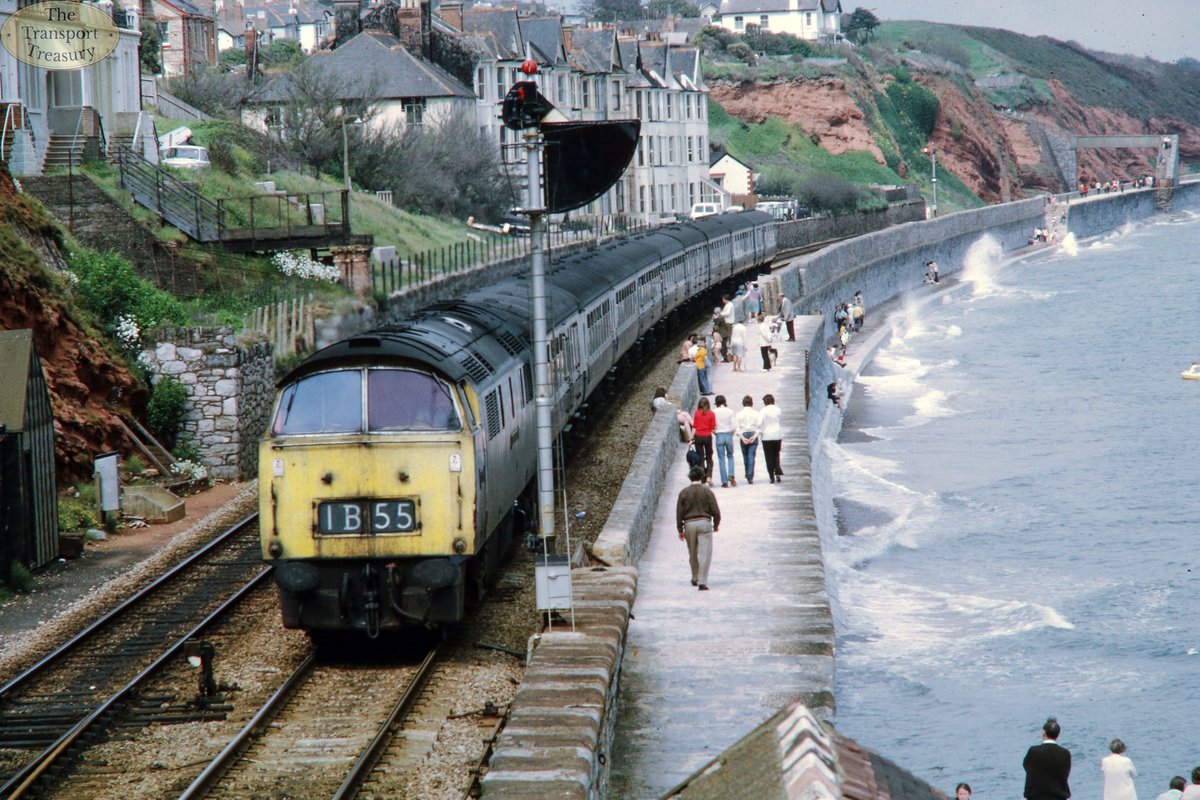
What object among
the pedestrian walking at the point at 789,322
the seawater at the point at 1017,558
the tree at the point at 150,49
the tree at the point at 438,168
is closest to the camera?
the seawater at the point at 1017,558

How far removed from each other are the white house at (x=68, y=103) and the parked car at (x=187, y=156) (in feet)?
4.47

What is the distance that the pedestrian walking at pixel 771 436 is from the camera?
18.8 meters

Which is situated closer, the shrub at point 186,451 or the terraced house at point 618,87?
the shrub at point 186,451

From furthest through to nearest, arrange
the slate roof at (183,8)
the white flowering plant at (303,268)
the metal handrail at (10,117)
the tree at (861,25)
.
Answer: the tree at (861,25) → the slate roof at (183,8) → the white flowering plant at (303,268) → the metal handrail at (10,117)

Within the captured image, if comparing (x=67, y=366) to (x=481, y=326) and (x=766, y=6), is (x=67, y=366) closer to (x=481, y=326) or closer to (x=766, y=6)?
(x=481, y=326)

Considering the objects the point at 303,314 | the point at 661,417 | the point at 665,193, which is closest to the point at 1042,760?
the point at 661,417

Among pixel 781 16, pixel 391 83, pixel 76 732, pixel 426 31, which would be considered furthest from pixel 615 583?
pixel 781 16

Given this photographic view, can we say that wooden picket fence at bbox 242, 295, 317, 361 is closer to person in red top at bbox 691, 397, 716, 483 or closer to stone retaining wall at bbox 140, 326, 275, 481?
stone retaining wall at bbox 140, 326, 275, 481

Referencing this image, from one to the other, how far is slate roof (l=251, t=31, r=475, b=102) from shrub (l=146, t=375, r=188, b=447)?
39305 millimetres

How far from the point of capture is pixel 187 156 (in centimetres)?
3941

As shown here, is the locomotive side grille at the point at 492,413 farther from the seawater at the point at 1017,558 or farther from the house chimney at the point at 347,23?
the house chimney at the point at 347,23

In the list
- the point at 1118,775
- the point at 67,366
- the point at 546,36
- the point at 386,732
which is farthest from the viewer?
the point at 546,36

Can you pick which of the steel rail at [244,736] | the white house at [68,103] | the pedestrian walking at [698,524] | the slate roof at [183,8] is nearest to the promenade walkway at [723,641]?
the pedestrian walking at [698,524]

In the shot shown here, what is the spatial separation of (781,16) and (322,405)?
503ft
